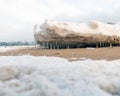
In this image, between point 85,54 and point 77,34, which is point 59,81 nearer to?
point 85,54

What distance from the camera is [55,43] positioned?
16906 millimetres

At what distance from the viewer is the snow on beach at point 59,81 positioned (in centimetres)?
429

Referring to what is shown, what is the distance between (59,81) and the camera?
15.4 feet

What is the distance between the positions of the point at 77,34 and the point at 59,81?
11.3m

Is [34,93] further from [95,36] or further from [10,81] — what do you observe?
[95,36]

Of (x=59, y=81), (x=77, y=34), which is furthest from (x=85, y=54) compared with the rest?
(x=59, y=81)

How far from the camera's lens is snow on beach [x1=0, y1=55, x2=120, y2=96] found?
169 inches

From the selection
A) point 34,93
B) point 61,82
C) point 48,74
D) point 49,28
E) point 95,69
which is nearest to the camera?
point 34,93

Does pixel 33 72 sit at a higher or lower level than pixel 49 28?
lower

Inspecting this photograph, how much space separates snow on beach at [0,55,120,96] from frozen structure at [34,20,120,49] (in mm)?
10367

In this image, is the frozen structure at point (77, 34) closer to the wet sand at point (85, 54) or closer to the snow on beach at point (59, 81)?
the wet sand at point (85, 54)

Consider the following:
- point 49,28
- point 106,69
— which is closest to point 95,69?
point 106,69

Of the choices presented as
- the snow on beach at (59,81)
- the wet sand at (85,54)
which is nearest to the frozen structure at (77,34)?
the wet sand at (85,54)

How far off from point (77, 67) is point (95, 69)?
0.31 meters
